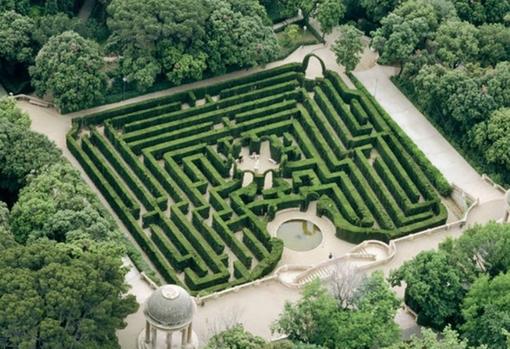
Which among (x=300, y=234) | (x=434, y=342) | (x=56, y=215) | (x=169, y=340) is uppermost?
(x=56, y=215)

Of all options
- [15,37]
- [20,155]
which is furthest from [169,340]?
[15,37]

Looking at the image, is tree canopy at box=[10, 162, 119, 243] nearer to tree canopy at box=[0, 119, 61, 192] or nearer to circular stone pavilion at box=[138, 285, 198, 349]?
tree canopy at box=[0, 119, 61, 192]

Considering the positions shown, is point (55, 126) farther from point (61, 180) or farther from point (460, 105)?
point (460, 105)

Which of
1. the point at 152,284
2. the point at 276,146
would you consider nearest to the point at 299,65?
the point at 276,146

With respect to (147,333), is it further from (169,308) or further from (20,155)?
(20,155)

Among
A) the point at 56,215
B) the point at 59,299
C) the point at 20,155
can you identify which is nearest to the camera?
the point at 59,299

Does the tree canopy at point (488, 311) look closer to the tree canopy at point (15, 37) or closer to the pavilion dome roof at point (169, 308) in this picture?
the pavilion dome roof at point (169, 308)
